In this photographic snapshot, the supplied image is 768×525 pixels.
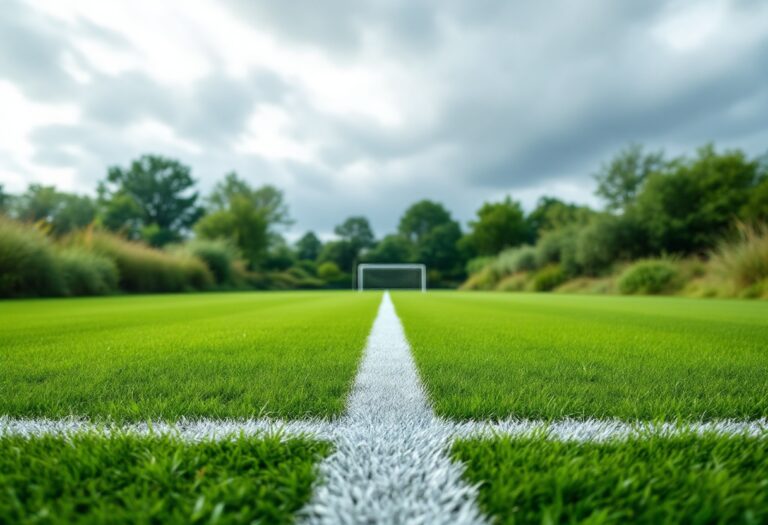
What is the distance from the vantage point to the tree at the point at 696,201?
2005 cm

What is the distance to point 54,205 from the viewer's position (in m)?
35.8

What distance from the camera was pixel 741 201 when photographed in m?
19.9

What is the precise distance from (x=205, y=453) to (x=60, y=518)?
29cm

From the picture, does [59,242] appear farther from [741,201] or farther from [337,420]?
[741,201]

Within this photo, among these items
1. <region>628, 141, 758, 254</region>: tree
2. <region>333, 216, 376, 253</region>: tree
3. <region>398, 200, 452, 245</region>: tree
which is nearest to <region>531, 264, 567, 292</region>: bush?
<region>628, 141, 758, 254</region>: tree

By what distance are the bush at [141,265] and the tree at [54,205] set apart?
76.2 ft

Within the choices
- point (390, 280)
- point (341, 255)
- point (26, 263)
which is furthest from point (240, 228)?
point (26, 263)

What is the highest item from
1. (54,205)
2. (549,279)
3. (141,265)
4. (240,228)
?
(54,205)

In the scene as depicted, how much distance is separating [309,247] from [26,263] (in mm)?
49488

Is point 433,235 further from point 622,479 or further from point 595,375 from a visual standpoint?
point 622,479

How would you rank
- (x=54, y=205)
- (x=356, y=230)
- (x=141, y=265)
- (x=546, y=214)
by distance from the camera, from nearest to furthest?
(x=141, y=265), (x=54, y=205), (x=546, y=214), (x=356, y=230)

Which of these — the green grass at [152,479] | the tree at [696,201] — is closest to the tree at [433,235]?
the tree at [696,201]

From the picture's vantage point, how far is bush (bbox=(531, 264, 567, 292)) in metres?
23.7

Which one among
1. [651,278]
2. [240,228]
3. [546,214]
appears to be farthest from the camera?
[546,214]
